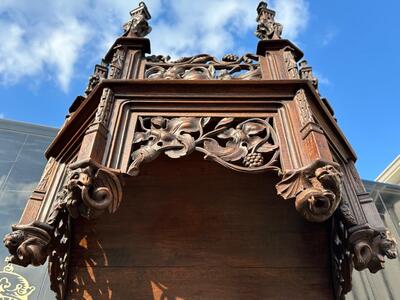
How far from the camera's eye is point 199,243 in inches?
110

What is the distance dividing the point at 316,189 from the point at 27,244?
1.30 metres

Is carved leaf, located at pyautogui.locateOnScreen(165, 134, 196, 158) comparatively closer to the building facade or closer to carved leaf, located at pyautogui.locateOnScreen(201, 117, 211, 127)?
carved leaf, located at pyautogui.locateOnScreen(201, 117, 211, 127)

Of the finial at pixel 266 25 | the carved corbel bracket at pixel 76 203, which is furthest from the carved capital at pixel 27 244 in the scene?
the finial at pixel 266 25

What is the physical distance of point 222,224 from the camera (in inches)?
110

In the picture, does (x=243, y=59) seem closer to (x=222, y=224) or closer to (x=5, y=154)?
(x=222, y=224)

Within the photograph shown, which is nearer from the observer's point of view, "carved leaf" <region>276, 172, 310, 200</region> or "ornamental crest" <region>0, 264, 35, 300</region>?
"carved leaf" <region>276, 172, 310, 200</region>

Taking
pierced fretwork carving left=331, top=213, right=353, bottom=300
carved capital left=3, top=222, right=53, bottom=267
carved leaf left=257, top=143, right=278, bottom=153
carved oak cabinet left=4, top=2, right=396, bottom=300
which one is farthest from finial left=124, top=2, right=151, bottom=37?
pierced fretwork carving left=331, top=213, right=353, bottom=300

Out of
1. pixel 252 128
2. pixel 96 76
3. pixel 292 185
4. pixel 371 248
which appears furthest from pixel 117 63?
pixel 371 248

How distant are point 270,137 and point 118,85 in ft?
3.03

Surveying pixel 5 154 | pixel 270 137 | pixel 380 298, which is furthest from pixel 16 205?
pixel 380 298

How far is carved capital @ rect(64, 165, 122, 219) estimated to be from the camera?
173 cm

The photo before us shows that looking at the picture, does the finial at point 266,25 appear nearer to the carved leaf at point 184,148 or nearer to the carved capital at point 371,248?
the carved leaf at point 184,148

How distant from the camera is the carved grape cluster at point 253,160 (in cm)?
199

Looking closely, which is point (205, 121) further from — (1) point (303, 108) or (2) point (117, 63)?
(2) point (117, 63)
